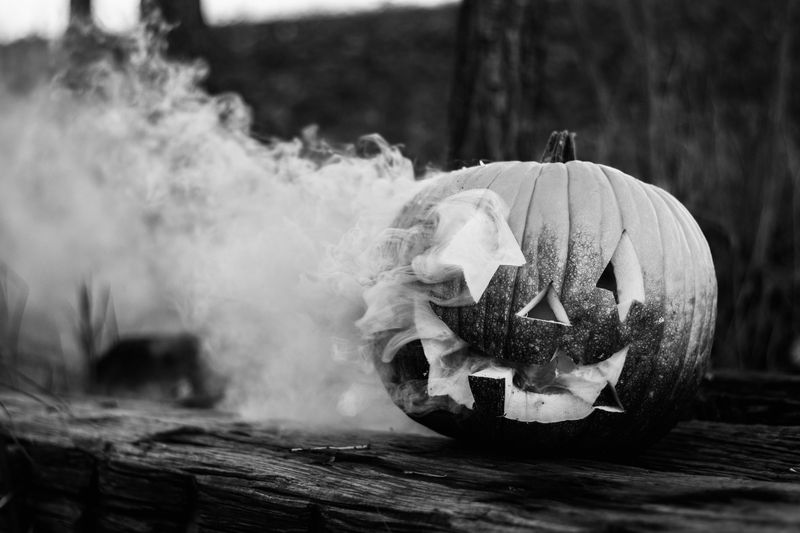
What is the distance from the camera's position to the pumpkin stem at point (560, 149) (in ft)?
7.38

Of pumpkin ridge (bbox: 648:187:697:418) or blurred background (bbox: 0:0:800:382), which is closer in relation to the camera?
pumpkin ridge (bbox: 648:187:697:418)

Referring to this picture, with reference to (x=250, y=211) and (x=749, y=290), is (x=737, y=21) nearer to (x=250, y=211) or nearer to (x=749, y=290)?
(x=749, y=290)

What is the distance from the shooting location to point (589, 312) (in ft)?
6.03

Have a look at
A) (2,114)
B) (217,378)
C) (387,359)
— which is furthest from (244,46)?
(387,359)

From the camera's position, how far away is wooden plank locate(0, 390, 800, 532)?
1464 mm

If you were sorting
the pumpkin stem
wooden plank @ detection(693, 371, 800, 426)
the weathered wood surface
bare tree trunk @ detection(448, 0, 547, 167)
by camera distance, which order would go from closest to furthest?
the weathered wood surface < the pumpkin stem < wooden plank @ detection(693, 371, 800, 426) < bare tree trunk @ detection(448, 0, 547, 167)

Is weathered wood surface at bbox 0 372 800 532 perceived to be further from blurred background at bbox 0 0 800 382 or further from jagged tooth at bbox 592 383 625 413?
blurred background at bbox 0 0 800 382

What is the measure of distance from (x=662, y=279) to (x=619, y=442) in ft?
1.54

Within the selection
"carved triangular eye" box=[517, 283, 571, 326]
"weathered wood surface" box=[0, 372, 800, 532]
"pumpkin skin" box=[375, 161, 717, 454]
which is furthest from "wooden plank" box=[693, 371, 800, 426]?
"carved triangular eye" box=[517, 283, 571, 326]

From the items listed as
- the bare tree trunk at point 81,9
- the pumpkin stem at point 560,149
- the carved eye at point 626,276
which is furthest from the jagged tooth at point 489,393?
the bare tree trunk at point 81,9

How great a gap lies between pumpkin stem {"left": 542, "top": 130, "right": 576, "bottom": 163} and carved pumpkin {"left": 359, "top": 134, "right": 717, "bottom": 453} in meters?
0.21

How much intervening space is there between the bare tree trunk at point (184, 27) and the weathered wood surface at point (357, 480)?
104 inches

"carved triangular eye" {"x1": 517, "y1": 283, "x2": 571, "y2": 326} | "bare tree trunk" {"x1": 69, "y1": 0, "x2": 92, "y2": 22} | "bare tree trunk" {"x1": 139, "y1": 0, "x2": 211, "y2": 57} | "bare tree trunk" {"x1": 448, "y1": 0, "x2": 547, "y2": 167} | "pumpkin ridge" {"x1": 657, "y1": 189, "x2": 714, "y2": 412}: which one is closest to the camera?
"carved triangular eye" {"x1": 517, "y1": 283, "x2": 571, "y2": 326}

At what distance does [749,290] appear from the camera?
390 centimetres
